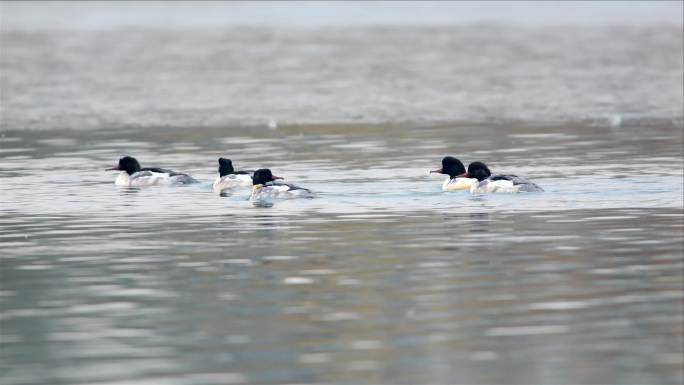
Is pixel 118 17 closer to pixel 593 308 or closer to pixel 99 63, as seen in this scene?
pixel 99 63

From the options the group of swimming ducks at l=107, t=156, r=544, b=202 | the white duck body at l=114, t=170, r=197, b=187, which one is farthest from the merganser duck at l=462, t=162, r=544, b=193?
the white duck body at l=114, t=170, r=197, b=187

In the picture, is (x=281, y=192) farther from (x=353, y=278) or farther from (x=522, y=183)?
(x=353, y=278)

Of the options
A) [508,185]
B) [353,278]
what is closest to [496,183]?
[508,185]

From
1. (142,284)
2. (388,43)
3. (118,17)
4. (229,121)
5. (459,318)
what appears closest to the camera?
(459,318)

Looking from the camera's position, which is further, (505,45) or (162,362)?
(505,45)

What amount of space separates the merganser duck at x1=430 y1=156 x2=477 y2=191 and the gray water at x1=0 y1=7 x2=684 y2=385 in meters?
0.23

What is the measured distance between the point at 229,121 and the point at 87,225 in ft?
54.1

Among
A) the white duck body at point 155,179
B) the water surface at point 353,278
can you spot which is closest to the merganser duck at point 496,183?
the water surface at point 353,278

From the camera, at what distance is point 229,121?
117 feet

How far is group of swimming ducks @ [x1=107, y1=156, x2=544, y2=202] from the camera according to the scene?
2158 cm

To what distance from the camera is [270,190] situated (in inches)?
862

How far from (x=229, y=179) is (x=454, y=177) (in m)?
3.05

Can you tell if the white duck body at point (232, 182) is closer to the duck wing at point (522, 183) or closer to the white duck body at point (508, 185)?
the white duck body at point (508, 185)

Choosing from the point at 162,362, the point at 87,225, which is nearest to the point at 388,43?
the point at 87,225
